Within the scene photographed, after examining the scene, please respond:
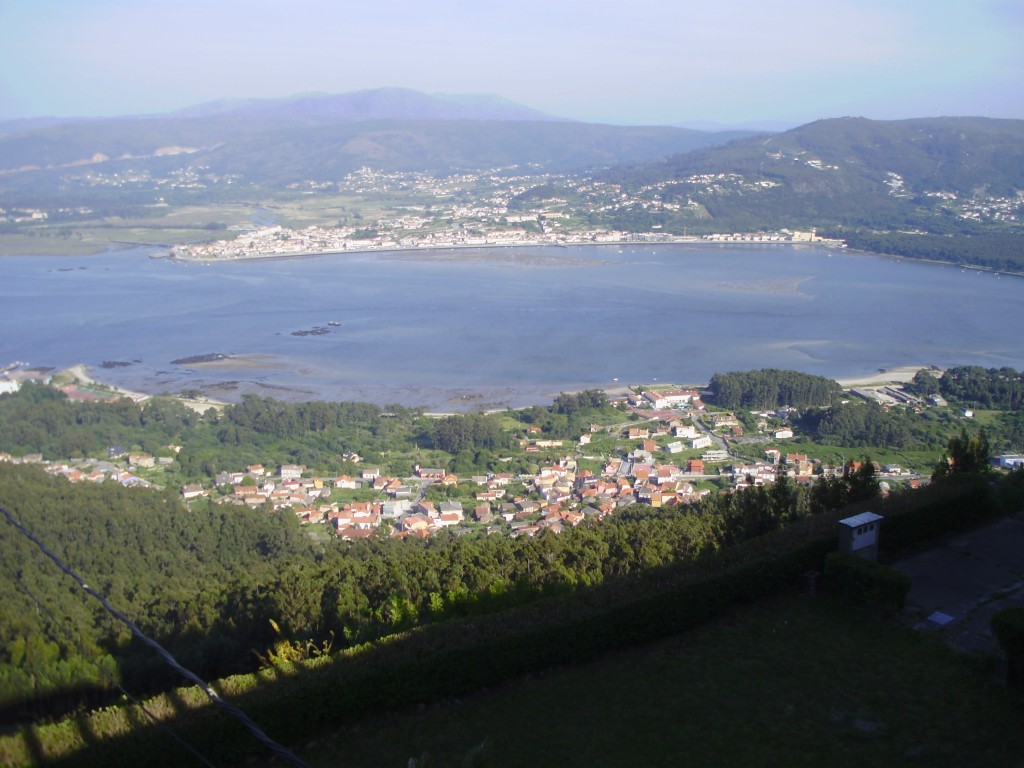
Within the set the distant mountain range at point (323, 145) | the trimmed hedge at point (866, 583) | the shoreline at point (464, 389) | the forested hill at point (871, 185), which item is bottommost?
the shoreline at point (464, 389)

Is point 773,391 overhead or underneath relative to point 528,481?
overhead

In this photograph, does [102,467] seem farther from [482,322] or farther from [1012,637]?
[1012,637]

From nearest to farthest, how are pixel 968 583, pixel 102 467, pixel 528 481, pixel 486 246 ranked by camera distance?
pixel 968 583, pixel 528 481, pixel 102 467, pixel 486 246

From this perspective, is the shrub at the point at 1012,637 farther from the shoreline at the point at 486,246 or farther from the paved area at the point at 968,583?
the shoreline at the point at 486,246

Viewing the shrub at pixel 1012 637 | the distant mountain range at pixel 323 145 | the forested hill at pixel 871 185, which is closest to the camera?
the shrub at pixel 1012 637

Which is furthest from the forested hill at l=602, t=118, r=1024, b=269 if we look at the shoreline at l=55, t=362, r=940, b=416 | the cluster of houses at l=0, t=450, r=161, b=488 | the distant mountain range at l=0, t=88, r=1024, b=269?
the cluster of houses at l=0, t=450, r=161, b=488

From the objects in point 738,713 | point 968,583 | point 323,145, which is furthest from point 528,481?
point 323,145

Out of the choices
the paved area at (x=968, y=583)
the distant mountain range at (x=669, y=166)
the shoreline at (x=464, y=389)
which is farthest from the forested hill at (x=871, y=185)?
the paved area at (x=968, y=583)
